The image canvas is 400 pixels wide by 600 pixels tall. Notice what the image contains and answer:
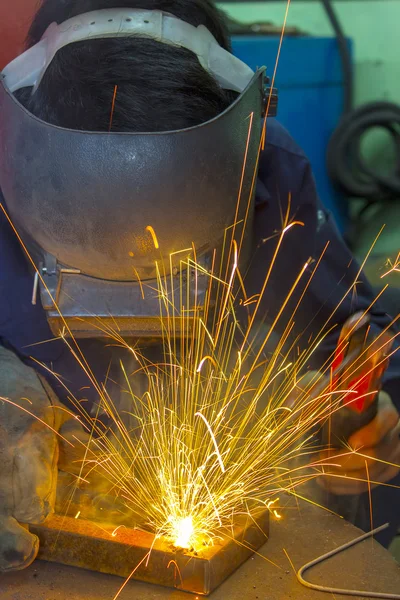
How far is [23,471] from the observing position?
49.4 inches

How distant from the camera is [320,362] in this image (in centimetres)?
177

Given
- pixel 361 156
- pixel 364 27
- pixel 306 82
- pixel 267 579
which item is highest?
pixel 364 27

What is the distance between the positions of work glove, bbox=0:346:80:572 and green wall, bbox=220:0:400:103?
3.31 metres

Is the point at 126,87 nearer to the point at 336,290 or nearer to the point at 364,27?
the point at 336,290

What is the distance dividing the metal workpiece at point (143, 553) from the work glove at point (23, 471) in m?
0.03

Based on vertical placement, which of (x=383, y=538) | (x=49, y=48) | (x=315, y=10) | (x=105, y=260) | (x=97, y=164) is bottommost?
(x=383, y=538)

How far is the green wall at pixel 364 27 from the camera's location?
425 cm

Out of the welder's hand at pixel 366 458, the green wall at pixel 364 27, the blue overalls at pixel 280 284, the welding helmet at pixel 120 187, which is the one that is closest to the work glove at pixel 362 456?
the welder's hand at pixel 366 458

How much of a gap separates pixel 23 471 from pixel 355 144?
10.1 ft

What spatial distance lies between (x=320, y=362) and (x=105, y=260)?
70 cm

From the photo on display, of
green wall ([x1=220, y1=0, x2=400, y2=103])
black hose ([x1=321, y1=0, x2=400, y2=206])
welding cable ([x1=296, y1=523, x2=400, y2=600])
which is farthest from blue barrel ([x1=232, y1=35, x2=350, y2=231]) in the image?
welding cable ([x1=296, y1=523, x2=400, y2=600])

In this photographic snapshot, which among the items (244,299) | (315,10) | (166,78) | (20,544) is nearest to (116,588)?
(20,544)

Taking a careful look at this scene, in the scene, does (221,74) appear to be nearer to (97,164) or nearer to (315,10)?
(97,164)

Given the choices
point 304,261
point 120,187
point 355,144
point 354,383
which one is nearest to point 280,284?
point 304,261
